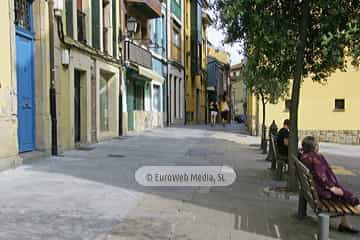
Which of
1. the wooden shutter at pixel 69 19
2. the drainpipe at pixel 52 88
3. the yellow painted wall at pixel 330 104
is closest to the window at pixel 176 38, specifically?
the yellow painted wall at pixel 330 104

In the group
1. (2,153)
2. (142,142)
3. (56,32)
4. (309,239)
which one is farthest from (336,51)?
(142,142)

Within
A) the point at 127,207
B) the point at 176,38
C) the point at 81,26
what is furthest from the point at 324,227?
the point at 176,38

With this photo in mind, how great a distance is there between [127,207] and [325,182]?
2.73 metres

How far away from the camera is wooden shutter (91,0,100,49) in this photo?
1644cm

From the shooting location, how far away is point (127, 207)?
6828mm

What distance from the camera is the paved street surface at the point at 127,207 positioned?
5.62 meters

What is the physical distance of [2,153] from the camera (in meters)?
9.35

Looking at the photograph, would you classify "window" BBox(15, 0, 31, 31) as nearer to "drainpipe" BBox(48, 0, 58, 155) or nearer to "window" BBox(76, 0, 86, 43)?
"drainpipe" BBox(48, 0, 58, 155)

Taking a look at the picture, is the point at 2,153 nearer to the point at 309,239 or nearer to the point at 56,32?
the point at 56,32

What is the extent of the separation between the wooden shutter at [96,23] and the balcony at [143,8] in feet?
15.3

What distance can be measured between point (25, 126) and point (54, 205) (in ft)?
16.9

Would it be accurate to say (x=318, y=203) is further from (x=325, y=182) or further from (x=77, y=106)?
(x=77, y=106)

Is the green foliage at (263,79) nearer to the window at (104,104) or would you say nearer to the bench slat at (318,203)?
the bench slat at (318,203)

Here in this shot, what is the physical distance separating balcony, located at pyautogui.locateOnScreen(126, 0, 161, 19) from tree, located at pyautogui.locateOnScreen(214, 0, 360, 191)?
13352mm
